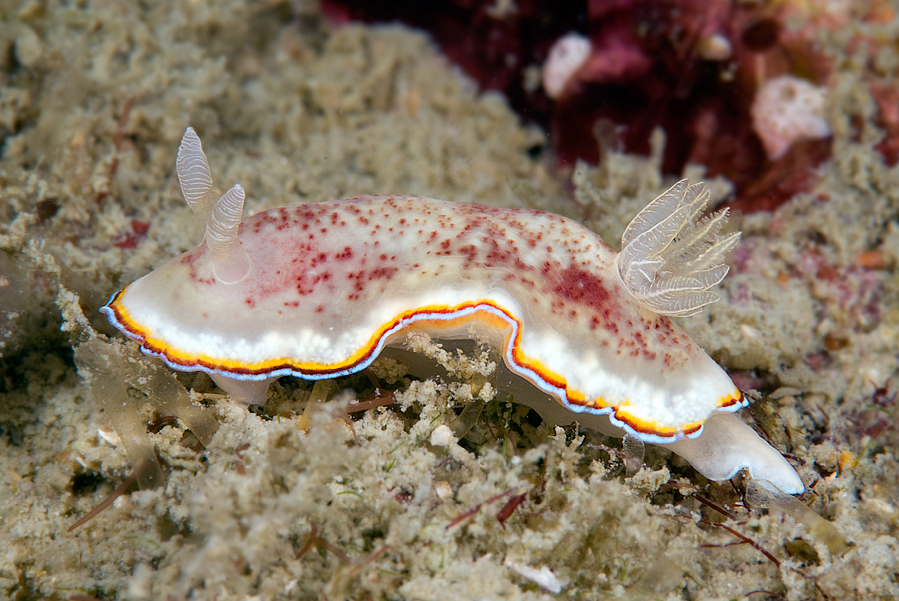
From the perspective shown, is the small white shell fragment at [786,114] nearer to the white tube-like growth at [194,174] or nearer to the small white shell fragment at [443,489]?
the small white shell fragment at [443,489]

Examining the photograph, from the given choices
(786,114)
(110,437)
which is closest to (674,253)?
(786,114)

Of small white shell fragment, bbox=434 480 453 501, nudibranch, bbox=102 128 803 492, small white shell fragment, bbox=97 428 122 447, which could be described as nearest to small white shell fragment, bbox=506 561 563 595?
small white shell fragment, bbox=434 480 453 501

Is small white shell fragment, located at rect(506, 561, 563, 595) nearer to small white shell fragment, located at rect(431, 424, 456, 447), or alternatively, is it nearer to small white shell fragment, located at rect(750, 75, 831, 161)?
small white shell fragment, located at rect(431, 424, 456, 447)

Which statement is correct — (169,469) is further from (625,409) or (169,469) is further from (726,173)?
(726,173)

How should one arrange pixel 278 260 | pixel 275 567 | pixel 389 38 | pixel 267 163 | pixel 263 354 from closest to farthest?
1. pixel 275 567
2. pixel 263 354
3. pixel 278 260
4. pixel 267 163
5. pixel 389 38

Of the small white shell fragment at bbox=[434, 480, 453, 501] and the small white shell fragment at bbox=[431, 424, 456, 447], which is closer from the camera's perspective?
the small white shell fragment at bbox=[434, 480, 453, 501]

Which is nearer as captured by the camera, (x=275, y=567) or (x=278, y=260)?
(x=275, y=567)

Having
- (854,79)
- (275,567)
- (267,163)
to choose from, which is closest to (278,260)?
(275,567)
